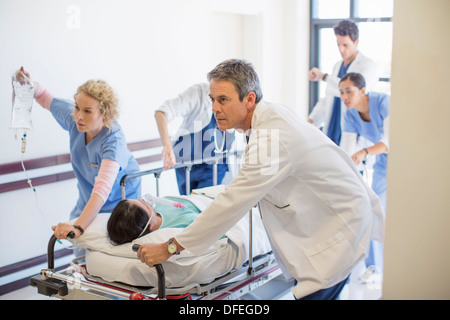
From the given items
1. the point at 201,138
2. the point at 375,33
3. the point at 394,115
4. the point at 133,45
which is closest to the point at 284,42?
the point at 375,33

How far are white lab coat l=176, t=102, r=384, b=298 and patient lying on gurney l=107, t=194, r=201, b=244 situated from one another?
525 mm

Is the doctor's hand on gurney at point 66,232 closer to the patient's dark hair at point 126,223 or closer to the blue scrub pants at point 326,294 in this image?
the patient's dark hair at point 126,223

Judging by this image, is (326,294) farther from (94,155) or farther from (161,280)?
(94,155)

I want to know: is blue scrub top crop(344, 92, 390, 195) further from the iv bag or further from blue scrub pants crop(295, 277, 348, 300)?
the iv bag

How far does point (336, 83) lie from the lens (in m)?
4.46

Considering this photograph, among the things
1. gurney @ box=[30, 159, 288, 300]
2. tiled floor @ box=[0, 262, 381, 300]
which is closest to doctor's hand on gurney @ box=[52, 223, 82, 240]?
gurney @ box=[30, 159, 288, 300]

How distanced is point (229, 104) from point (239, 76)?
0.11 metres

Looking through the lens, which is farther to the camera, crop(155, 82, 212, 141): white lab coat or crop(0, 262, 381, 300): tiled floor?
crop(0, 262, 381, 300): tiled floor

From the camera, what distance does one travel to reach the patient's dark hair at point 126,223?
231cm

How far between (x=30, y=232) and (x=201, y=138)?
1.40 m

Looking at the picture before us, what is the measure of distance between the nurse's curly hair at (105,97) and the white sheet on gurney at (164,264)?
23.1 inches

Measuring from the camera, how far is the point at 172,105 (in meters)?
3.25

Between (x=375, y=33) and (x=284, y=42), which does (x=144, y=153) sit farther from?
(x=375, y=33)

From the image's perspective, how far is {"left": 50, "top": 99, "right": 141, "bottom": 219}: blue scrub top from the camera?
8.97 feet
